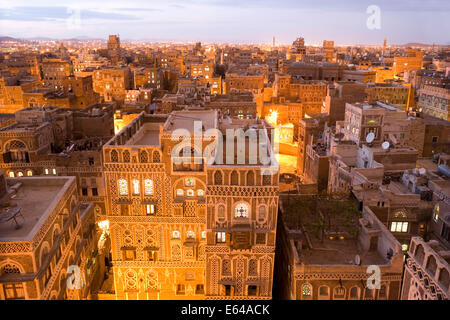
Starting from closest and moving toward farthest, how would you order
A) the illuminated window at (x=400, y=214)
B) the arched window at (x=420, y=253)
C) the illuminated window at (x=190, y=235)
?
the arched window at (x=420, y=253)
the illuminated window at (x=190, y=235)
the illuminated window at (x=400, y=214)

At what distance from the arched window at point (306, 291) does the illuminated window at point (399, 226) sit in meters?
11.8

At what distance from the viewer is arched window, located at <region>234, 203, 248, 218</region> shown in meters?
23.6

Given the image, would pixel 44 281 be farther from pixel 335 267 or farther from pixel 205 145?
pixel 335 267

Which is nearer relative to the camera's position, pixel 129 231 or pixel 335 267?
pixel 335 267

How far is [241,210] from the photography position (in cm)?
2373

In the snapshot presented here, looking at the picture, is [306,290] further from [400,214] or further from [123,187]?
[123,187]

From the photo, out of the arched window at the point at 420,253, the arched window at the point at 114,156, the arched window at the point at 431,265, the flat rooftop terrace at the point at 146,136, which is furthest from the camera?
the flat rooftop terrace at the point at 146,136

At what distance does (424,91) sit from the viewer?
72.8m

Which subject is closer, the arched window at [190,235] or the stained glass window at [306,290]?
the stained glass window at [306,290]

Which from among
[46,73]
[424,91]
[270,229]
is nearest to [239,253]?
[270,229]

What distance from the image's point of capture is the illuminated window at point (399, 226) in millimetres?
30188

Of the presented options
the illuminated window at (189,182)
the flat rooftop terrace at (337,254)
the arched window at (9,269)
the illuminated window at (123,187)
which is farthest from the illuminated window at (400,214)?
the arched window at (9,269)

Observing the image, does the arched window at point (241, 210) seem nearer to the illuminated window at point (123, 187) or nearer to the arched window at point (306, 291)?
the arched window at point (306, 291)
